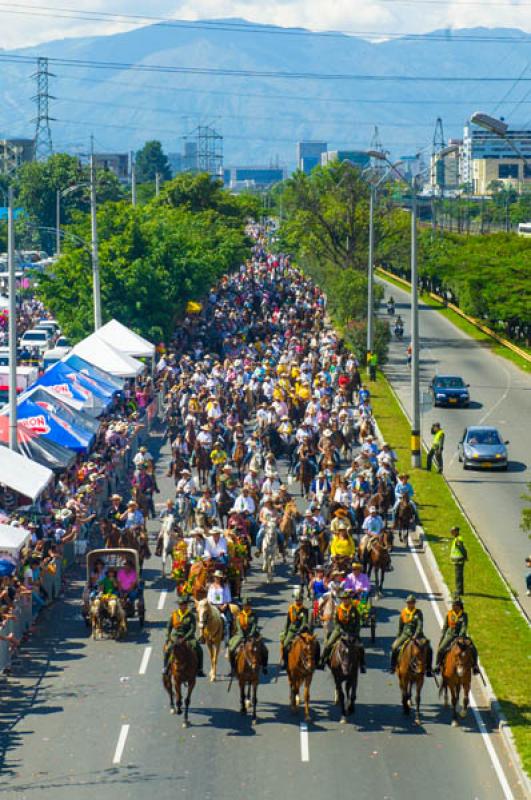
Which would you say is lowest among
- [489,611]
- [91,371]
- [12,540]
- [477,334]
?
[489,611]

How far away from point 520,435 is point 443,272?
44.9 m

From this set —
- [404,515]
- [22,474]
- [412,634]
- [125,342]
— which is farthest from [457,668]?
[125,342]

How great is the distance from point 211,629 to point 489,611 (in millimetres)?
6684

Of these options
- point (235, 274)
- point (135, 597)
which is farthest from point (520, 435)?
point (235, 274)

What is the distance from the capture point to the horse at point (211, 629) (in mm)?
23484

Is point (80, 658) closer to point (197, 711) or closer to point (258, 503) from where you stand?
point (197, 711)

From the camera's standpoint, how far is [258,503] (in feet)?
110

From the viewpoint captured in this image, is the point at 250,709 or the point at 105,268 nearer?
the point at 250,709

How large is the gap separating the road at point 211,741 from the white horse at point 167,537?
4.82m

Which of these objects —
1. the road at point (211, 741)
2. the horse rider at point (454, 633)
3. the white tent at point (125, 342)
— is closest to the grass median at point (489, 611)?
the road at point (211, 741)

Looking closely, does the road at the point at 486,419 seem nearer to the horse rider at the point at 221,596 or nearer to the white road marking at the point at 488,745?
the white road marking at the point at 488,745

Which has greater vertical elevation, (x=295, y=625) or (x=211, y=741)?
(x=295, y=625)

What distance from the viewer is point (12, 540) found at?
1029 inches

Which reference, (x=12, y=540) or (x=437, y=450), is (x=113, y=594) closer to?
(x=12, y=540)
